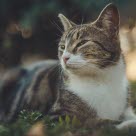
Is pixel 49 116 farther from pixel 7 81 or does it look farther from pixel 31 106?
pixel 7 81

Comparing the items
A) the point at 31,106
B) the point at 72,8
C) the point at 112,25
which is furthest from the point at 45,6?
the point at 112,25

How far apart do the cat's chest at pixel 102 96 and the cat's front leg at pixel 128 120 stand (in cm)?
7

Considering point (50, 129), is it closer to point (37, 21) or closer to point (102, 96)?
point (102, 96)

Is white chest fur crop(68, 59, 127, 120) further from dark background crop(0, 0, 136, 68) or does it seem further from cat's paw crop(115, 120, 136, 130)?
dark background crop(0, 0, 136, 68)

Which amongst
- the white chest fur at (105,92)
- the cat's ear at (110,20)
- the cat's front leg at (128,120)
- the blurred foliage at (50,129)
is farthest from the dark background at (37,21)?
the blurred foliage at (50,129)

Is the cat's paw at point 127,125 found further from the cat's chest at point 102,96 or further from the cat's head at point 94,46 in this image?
the cat's head at point 94,46

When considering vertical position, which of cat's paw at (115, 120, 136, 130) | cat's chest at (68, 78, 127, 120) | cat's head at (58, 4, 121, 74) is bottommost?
cat's paw at (115, 120, 136, 130)

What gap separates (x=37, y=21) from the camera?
8750 millimetres

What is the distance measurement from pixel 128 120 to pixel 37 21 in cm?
325

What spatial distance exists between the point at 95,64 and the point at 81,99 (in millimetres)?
380

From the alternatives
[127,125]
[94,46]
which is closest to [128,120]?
[127,125]

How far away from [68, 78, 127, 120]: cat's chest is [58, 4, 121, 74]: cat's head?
0.53 feet

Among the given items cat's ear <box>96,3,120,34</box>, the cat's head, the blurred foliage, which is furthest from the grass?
cat's ear <box>96,3,120,34</box>

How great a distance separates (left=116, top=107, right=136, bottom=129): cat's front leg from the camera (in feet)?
18.2
